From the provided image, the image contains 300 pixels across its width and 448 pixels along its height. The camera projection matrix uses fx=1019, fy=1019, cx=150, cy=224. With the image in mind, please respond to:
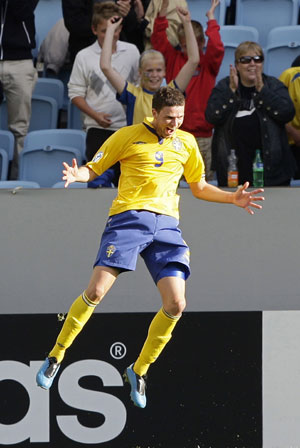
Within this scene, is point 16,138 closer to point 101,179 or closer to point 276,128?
point 101,179

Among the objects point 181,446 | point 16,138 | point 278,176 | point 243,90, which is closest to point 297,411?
point 181,446

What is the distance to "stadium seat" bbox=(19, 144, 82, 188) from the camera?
8.73 m

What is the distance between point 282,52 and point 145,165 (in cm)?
410

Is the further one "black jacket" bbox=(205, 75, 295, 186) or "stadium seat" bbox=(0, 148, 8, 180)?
"stadium seat" bbox=(0, 148, 8, 180)

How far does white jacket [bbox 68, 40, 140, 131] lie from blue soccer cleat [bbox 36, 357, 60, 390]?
3005 mm

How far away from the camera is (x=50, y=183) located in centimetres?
881

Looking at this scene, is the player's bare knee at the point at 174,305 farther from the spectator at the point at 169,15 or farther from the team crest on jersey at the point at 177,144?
the spectator at the point at 169,15

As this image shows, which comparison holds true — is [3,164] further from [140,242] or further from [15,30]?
[140,242]

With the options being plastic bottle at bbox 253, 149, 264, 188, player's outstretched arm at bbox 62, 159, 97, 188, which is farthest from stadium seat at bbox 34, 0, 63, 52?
player's outstretched arm at bbox 62, 159, 97, 188

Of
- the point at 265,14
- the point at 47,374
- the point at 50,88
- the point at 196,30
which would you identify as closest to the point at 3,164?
the point at 50,88

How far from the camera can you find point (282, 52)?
9.85m

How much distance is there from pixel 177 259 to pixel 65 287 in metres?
1.58

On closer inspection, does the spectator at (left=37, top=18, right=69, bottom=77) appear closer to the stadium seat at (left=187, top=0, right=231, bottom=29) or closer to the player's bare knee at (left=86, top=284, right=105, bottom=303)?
the stadium seat at (left=187, top=0, right=231, bottom=29)

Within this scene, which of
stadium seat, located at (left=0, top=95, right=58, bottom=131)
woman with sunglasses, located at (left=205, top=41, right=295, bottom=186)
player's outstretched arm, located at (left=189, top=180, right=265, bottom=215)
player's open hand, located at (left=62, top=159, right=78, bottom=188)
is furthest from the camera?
stadium seat, located at (left=0, top=95, right=58, bottom=131)
